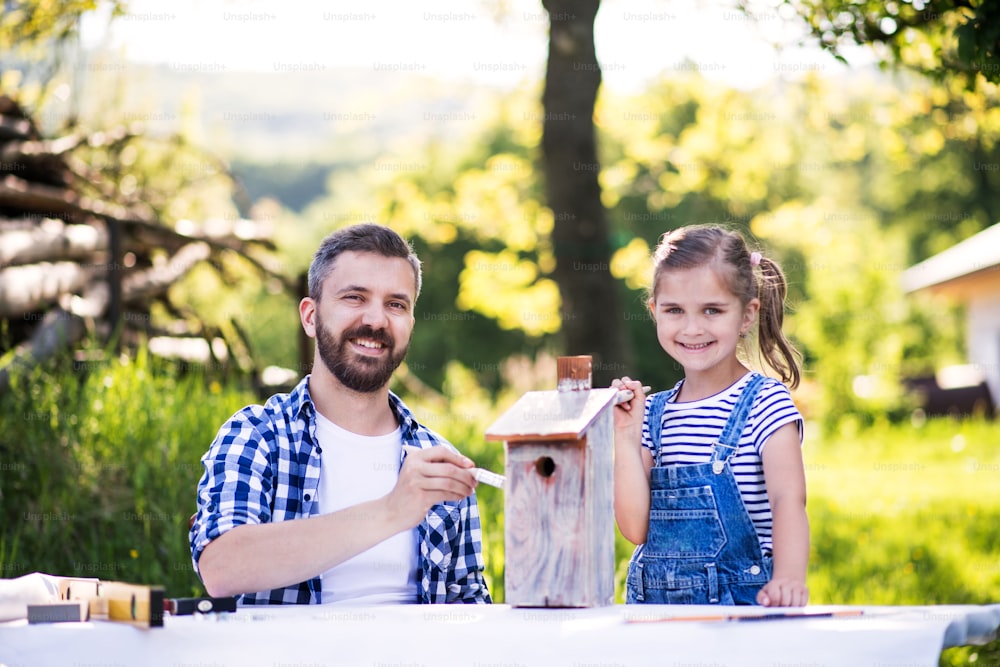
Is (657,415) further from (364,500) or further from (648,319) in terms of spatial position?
(648,319)

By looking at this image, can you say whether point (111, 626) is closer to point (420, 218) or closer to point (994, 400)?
point (420, 218)

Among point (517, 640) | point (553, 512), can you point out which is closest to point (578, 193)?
point (553, 512)

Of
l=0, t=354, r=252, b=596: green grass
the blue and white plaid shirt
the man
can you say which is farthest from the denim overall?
l=0, t=354, r=252, b=596: green grass

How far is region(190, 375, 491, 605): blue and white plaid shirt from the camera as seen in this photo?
118 inches

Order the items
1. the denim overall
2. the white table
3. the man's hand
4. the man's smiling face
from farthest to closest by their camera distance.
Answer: the man's smiling face → the denim overall → the man's hand → the white table

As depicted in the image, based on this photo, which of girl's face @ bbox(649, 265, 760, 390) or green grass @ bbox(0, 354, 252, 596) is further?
green grass @ bbox(0, 354, 252, 596)

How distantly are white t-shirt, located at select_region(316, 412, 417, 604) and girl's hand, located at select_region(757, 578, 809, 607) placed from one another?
113 centimetres

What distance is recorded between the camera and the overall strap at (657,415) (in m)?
3.22

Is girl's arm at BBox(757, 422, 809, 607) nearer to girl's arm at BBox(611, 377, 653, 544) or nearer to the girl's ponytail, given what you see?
girl's arm at BBox(611, 377, 653, 544)

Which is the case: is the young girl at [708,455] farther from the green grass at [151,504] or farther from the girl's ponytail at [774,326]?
the green grass at [151,504]

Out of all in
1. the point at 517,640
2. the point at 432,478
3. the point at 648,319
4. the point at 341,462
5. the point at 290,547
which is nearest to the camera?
the point at 517,640

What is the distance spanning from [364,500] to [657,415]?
91cm

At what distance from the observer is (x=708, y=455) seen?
310 centimetres

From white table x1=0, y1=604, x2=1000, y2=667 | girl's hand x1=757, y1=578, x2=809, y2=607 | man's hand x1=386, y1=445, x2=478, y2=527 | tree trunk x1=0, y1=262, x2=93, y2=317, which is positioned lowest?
white table x1=0, y1=604, x2=1000, y2=667
